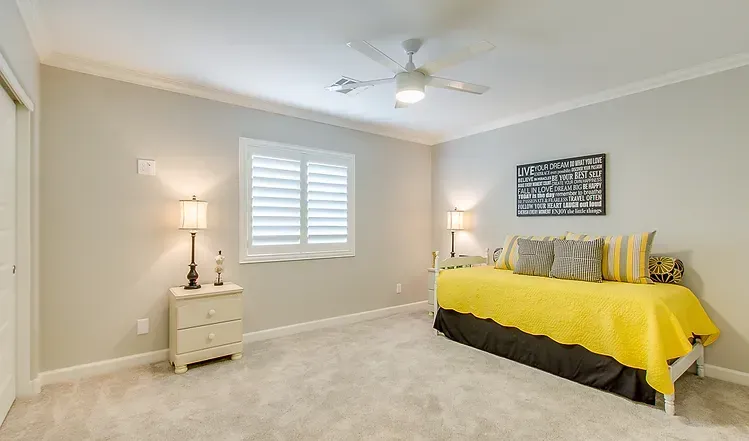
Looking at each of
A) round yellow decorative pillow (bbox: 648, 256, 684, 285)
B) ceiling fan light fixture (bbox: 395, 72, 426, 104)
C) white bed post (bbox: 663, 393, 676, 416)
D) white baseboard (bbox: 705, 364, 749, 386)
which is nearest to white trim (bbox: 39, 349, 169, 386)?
ceiling fan light fixture (bbox: 395, 72, 426, 104)

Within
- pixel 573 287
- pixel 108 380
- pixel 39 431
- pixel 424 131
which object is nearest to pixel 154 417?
pixel 39 431

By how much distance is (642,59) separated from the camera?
2.87 metres

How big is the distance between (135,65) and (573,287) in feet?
12.4

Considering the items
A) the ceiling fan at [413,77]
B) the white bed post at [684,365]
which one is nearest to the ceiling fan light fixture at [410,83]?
the ceiling fan at [413,77]

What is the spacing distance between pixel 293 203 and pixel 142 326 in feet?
5.70

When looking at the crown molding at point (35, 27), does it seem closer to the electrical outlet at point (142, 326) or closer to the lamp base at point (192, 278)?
the lamp base at point (192, 278)

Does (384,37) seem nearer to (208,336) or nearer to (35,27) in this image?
(35,27)

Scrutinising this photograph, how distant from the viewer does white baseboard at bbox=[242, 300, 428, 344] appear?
12.7 ft

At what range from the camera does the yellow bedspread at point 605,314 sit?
2439mm

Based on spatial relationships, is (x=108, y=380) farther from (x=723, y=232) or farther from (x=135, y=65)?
(x=723, y=232)

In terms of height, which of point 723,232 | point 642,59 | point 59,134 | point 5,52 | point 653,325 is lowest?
point 653,325

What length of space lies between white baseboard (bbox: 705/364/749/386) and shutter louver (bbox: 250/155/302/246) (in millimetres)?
3693

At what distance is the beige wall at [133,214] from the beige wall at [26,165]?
0.58 feet

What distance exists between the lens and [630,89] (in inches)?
135
